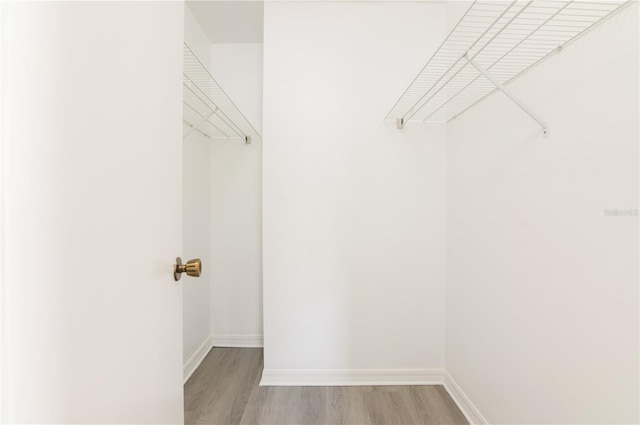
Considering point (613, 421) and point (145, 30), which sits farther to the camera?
point (613, 421)

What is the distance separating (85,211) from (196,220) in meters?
1.80

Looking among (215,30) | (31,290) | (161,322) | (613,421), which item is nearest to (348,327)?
(613,421)

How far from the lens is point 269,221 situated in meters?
1.90

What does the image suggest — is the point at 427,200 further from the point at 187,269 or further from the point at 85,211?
the point at 85,211

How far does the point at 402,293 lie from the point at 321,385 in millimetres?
A: 798

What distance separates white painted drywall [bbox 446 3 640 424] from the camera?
2.68 feet

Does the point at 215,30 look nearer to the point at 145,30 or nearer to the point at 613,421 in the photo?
the point at 145,30

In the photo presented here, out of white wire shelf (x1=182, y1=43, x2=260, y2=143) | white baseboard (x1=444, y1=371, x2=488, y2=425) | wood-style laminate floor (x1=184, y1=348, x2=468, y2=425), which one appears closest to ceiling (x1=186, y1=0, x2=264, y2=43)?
white wire shelf (x1=182, y1=43, x2=260, y2=143)

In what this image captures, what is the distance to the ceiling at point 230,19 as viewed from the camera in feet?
6.63

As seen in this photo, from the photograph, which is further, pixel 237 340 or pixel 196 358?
pixel 237 340

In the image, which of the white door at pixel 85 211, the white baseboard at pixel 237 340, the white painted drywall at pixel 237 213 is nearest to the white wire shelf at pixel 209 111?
the white painted drywall at pixel 237 213

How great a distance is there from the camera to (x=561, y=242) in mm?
1015

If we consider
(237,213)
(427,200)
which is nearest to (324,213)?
(427,200)

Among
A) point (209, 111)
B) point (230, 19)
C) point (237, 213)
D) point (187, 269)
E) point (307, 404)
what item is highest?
point (230, 19)
